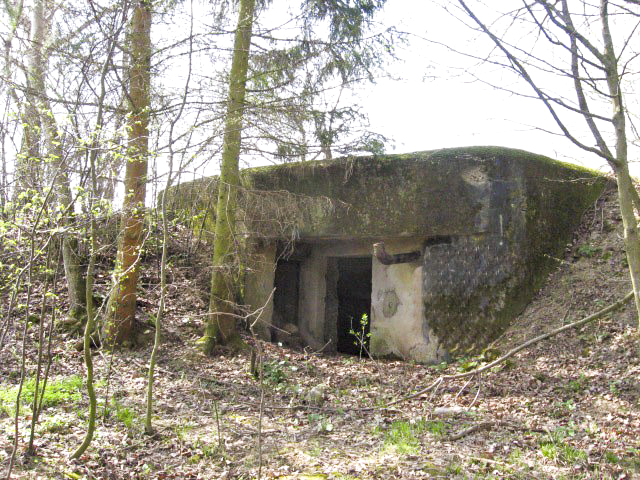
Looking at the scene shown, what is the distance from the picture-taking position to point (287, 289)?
9750mm

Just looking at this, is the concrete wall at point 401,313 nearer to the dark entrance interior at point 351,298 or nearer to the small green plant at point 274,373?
the small green plant at point 274,373

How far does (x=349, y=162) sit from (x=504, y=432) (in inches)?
177

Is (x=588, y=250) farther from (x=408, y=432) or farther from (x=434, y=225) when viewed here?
(x=408, y=432)

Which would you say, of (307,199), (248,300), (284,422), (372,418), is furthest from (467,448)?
(248,300)

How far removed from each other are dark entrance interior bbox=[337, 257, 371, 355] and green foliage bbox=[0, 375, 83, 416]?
5821 mm

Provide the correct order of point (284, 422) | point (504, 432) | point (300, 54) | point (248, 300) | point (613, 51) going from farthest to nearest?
point (248, 300) < point (300, 54) < point (284, 422) < point (504, 432) < point (613, 51)

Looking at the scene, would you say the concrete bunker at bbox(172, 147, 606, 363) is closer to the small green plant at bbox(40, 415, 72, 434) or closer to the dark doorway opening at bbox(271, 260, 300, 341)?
the dark doorway opening at bbox(271, 260, 300, 341)

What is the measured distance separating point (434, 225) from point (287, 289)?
3144 mm

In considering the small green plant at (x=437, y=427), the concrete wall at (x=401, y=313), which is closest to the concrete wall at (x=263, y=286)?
the concrete wall at (x=401, y=313)

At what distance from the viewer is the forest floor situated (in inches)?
161

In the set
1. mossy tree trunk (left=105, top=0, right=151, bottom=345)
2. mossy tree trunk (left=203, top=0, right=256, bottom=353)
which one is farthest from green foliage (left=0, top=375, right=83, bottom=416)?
mossy tree trunk (left=203, top=0, right=256, bottom=353)

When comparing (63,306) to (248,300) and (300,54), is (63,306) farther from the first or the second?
(300,54)

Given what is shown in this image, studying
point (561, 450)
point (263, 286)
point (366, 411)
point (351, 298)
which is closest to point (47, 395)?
point (366, 411)

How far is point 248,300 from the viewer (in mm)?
9102
